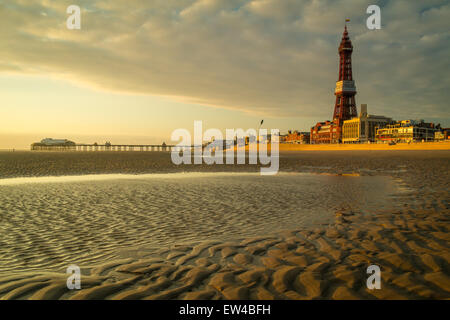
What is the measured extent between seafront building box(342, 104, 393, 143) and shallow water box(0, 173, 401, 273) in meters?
141

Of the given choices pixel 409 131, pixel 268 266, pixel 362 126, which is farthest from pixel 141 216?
pixel 362 126

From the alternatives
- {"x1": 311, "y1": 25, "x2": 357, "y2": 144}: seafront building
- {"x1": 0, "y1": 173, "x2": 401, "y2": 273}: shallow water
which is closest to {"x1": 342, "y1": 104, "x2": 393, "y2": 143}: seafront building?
{"x1": 311, "y1": 25, "x2": 357, "y2": 144}: seafront building

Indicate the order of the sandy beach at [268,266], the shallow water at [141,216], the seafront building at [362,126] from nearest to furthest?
the sandy beach at [268,266], the shallow water at [141,216], the seafront building at [362,126]

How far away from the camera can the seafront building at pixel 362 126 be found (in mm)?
142875

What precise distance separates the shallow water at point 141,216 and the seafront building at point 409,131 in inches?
4948

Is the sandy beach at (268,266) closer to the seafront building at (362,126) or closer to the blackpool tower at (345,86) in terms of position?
the seafront building at (362,126)

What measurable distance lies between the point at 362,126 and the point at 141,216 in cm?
15316

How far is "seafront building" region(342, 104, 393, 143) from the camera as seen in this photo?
14288cm

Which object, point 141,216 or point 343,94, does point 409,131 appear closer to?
point 343,94

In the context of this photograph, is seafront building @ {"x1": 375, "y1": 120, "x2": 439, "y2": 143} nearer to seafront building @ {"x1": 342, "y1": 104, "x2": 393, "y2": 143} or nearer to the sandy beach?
seafront building @ {"x1": 342, "y1": 104, "x2": 393, "y2": 143}

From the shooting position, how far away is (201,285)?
155 inches

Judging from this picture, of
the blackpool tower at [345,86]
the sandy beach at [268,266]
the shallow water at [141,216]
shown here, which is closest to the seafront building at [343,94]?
the blackpool tower at [345,86]

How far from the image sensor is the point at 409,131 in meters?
123
